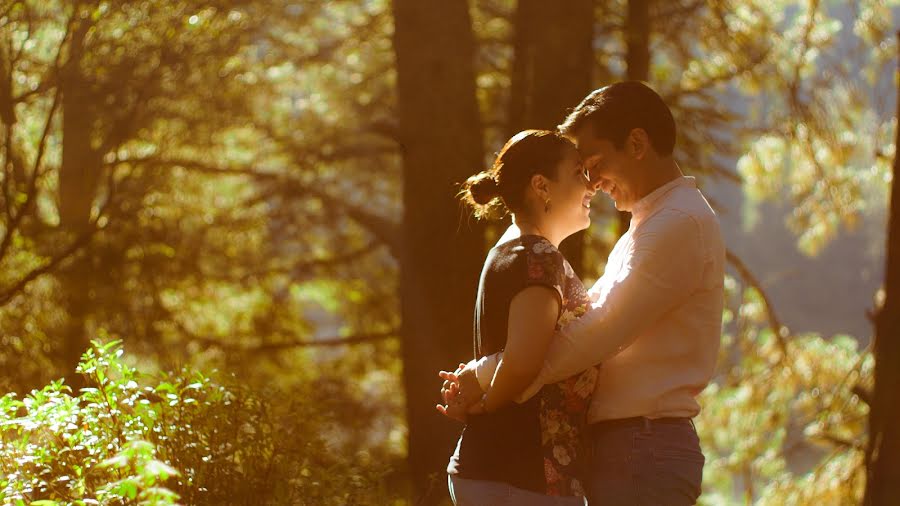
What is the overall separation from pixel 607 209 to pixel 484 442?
9589mm

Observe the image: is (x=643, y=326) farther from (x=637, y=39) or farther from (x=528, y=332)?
(x=637, y=39)

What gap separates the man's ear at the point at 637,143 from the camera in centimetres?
326

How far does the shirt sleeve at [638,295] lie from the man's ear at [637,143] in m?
0.25

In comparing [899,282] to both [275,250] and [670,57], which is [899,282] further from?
[275,250]

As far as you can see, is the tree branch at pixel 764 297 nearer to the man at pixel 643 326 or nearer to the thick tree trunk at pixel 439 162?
the thick tree trunk at pixel 439 162

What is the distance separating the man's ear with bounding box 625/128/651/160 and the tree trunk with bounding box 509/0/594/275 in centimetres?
280

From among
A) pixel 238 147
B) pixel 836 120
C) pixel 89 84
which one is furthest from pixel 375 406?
pixel 89 84

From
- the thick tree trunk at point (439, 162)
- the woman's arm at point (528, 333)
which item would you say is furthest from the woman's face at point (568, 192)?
the thick tree trunk at point (439, 162)

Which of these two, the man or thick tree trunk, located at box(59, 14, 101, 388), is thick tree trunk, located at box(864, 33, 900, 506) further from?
thick tree trunk, located at box(59, 14, 101, 388)

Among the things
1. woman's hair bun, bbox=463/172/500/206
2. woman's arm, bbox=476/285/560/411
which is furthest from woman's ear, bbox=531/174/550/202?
woman's arm, bbox=476/285/560/411

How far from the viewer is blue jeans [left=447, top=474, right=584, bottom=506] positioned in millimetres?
2984

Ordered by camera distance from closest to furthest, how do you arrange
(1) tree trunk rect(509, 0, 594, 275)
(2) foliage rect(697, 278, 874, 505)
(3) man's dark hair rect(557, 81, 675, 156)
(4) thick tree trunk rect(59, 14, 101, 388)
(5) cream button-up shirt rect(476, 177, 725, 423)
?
(5) cream button-up shirt rect(476, 177, 725, 423) < (3) man's dark hair rect(557, 81, 675, 156) < (1) tree trunk rect(509, 0, 594, 275) < (4) thick tree trunk rect(59, 14, 101, 388) < (2) foliage rect(697, 278, 874, 505)

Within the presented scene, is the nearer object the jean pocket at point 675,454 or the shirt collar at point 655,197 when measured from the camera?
the jean pocket at point 675,454

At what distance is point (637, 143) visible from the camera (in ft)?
10.8
